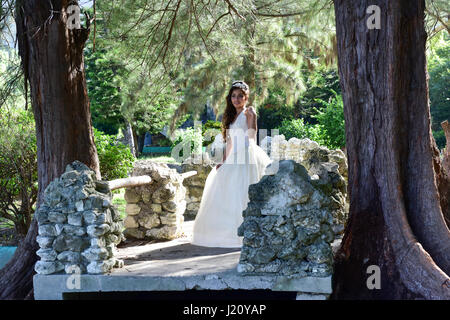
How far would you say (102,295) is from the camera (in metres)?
4.35

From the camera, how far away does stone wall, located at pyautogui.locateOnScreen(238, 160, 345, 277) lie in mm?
3730

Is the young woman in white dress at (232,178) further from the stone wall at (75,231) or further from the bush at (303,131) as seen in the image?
the bush at (303,131)

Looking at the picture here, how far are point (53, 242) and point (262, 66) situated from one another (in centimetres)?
963

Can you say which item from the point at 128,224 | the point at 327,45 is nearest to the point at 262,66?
the point at 327,45

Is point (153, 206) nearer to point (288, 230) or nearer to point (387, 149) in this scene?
point (288, 230)

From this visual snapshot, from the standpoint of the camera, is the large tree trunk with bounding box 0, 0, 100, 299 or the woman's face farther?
the woman's face

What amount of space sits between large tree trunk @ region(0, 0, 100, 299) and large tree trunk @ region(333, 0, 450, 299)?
8.22 feet

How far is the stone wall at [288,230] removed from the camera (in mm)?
3730

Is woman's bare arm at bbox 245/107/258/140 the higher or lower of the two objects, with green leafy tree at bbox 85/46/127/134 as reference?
lower

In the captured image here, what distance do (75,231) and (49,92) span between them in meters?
1.53

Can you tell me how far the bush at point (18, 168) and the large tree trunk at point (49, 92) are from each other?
2.86 m

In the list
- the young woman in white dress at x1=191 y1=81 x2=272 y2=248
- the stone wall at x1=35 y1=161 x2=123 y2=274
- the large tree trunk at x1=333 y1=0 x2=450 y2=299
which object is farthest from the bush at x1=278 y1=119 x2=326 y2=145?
the stone wall at x1=35 y1=161 x2=123 y2=274

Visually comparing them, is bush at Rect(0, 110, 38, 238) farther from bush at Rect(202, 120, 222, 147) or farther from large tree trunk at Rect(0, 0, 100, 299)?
bush at Rect(202, 120, 222, 147)
